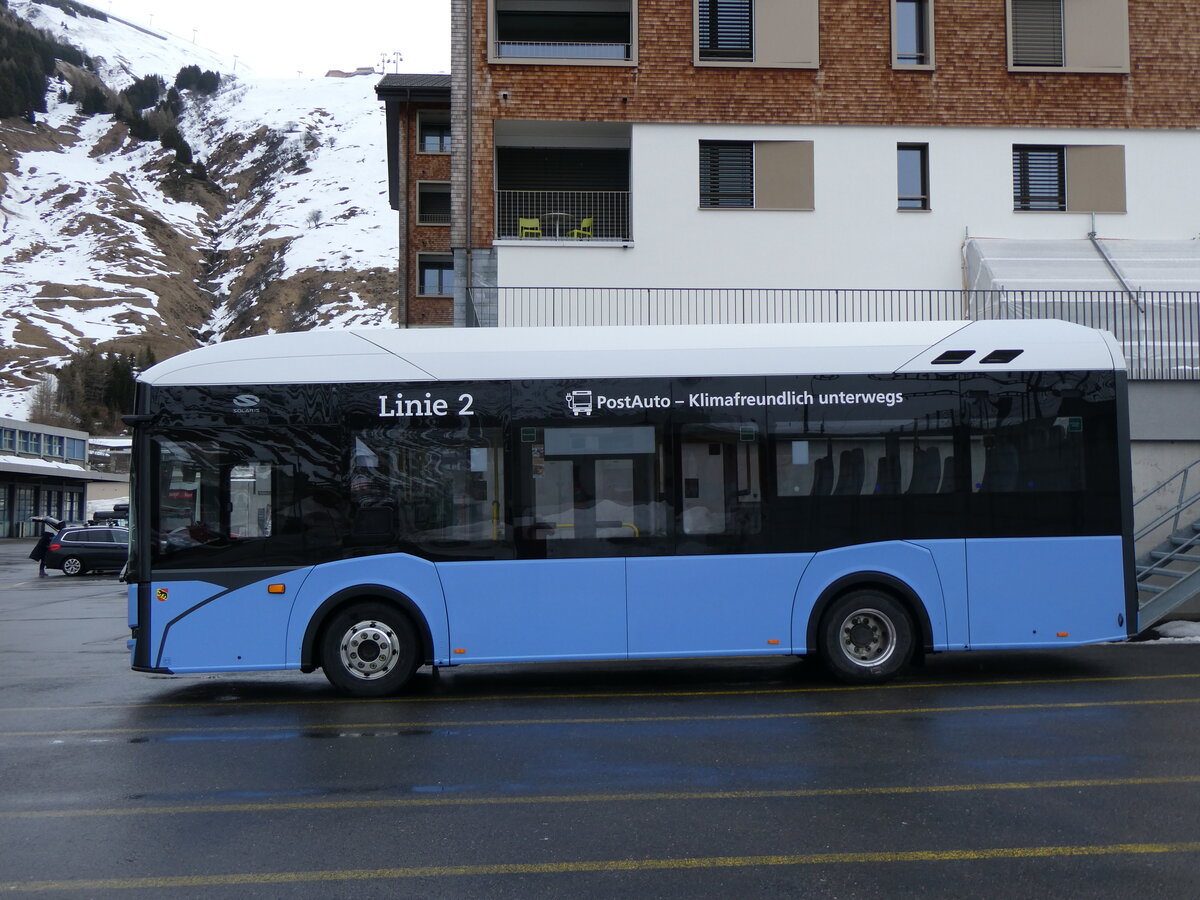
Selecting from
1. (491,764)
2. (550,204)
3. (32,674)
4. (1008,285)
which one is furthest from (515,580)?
(550,204)

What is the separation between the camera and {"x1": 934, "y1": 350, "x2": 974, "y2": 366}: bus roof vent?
32.9 feet

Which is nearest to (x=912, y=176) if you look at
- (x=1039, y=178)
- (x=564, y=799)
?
(x=1039, y=178)

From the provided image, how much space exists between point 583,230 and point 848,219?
5.18 metres

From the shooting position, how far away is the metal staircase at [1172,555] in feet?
38.6

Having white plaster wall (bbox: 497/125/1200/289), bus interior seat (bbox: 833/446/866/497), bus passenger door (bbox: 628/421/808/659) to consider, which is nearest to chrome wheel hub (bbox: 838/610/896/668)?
bus passenger door (bbox: 628/421/808/659)

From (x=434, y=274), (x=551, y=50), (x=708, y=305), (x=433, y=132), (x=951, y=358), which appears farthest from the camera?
(x=433, y=132)

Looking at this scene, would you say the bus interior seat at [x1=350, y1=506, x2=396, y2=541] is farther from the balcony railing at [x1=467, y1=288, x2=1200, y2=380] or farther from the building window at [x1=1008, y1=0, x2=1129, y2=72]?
the building window at [x1=1008, y1=0, x2=1129, y2=72]

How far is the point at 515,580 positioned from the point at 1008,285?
1339 cm

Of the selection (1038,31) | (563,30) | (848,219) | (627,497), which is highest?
(563,30)

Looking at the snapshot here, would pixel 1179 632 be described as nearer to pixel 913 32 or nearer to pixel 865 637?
pixel 865 637

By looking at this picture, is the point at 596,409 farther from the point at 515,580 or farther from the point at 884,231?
the point at 884,231

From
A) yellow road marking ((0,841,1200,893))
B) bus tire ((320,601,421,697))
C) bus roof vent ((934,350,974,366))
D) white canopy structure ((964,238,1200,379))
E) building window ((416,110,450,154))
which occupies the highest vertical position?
building window ((416,110,450,154))

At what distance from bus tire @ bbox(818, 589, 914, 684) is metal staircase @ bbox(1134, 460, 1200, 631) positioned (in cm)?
306

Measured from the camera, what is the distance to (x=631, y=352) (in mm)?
9961
